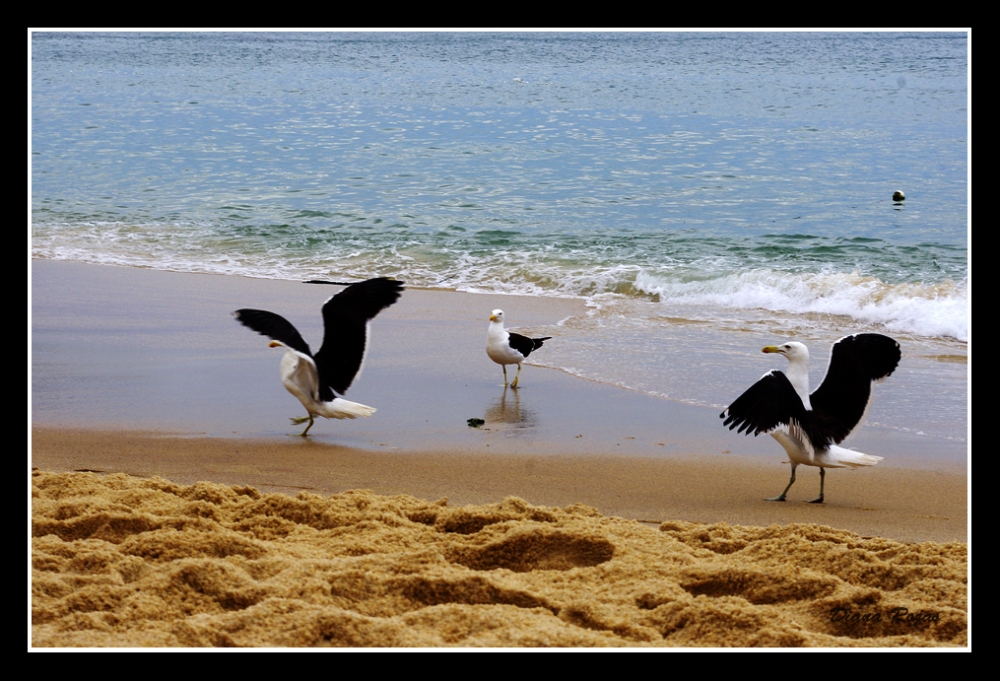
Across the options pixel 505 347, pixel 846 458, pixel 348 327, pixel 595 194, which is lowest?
pixel 846 458

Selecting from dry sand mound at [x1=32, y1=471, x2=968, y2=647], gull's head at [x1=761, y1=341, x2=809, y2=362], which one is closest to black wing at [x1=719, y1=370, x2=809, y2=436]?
gull's head at [x1=761, y1=341, x2=809, y2=362]

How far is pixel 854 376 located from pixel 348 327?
113 inches

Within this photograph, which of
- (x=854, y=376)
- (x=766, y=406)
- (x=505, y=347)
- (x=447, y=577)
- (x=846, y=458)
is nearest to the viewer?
(x=447, y=577)

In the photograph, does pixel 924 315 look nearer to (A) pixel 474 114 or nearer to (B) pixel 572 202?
(B) pixel 572 202

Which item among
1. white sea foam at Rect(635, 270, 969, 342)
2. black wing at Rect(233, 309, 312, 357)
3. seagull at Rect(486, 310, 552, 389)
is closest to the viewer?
black wing at Rect(233, 309, 312, 357)

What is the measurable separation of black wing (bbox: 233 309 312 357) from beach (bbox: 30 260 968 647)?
639 mm

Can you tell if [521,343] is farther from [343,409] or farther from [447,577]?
[447,577]

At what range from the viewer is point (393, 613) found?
3334 millimetres

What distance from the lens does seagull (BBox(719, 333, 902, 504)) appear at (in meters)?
4.77

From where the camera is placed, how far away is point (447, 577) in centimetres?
352

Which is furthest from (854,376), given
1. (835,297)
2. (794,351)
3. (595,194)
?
(595,194)

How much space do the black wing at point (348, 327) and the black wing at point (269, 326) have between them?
0.37 metres

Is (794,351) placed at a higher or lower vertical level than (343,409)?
higher

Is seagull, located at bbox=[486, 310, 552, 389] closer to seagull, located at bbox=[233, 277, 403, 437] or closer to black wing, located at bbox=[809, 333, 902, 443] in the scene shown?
seagull, located at bbox=[233, 277, 403, 437]
